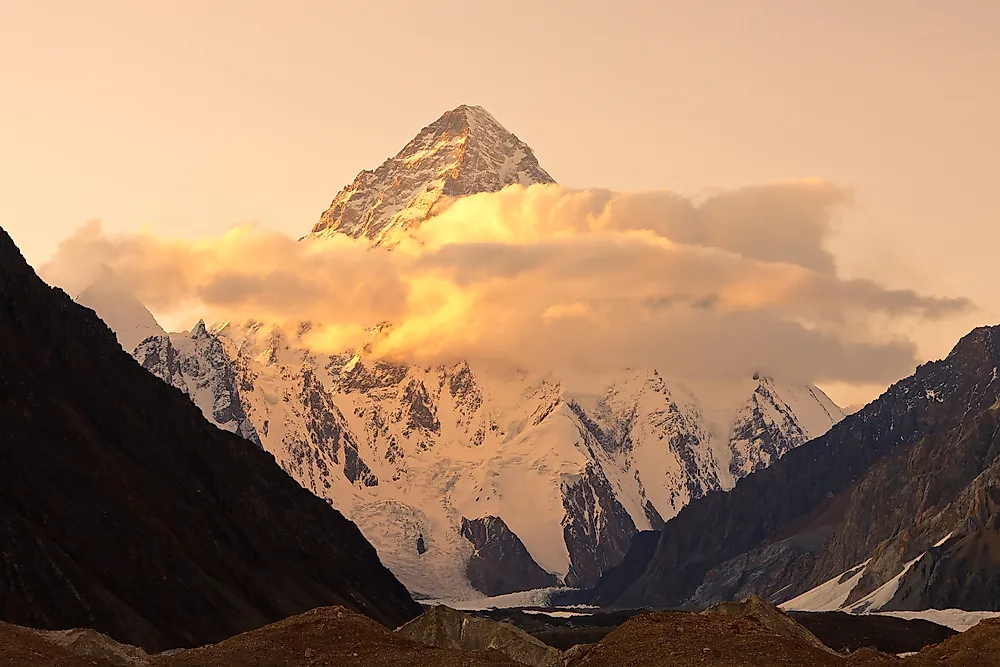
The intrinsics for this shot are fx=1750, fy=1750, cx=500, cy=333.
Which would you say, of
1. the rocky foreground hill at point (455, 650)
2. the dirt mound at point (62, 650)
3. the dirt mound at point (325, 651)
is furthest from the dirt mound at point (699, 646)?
the dirt mound at point (62, 650)

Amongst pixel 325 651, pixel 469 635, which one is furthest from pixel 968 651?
pixel 469 635

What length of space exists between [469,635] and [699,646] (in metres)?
39.9

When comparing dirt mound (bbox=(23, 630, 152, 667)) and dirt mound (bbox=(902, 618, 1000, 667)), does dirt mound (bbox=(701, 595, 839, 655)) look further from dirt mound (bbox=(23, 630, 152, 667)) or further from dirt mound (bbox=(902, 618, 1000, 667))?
dirt mound (bbox=(23, 630, 152, 667))

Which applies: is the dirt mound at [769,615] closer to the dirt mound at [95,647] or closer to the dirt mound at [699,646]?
the dirt mound at [699,646]

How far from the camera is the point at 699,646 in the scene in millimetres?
82438

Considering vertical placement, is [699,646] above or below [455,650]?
below

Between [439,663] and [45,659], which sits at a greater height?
[45,659]

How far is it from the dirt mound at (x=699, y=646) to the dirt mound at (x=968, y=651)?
427 cm

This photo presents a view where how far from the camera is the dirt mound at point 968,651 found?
3307 inches

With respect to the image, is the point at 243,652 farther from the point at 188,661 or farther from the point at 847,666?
the point at 847,666

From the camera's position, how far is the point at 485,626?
121188 mm

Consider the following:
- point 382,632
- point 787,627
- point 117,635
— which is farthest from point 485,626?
point 117,635

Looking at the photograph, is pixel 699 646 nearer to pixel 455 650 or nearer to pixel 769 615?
pixel 455 650

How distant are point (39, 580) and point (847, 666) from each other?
438ft
